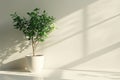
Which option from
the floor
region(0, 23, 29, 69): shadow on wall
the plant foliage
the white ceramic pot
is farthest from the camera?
region(0, 23, 29, 69): shadow on wall

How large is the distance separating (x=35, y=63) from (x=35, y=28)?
23.6 inches

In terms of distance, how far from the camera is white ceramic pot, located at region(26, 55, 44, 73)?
3849 mm

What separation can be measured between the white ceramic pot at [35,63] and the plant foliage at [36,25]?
0.21 m

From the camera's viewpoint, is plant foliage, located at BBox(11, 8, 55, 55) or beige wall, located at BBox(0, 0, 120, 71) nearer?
plant foliage, located at BBox(11, 8, 55, 55)

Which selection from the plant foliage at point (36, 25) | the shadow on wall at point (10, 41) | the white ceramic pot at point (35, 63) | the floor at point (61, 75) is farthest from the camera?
the shadow on wall at point (10, 41)

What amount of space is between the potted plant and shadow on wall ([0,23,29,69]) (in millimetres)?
265

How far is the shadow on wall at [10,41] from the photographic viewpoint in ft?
13.7

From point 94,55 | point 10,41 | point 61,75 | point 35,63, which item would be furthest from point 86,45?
point 10,41

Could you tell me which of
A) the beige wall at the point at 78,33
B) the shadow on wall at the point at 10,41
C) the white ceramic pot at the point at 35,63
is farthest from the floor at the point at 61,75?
the shadow on wall at the point at 10,41

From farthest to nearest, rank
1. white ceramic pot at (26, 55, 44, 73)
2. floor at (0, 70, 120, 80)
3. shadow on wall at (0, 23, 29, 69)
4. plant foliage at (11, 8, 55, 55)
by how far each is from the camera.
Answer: shadow on wall at (0, 23, 29, 69) < white ceramic pot at (26, 55, 44, 73) < plant foliage at (11, 8, 55, 55) < floor at (0, 70, 120, 80)

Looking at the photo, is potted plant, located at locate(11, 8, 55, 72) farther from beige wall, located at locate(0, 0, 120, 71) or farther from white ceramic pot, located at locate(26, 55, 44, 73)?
beige wall, located at locate(0, 0, 120, 71)

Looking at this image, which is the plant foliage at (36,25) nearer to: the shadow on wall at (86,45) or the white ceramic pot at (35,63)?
the white ceramic pot at (35,63)

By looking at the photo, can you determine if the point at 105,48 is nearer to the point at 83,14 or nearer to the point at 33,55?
the point at 83,14

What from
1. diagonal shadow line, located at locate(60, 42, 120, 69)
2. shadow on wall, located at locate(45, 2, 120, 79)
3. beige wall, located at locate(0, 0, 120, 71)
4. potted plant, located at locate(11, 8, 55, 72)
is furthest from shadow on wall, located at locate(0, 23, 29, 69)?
diagonal shadow line, located at locate(60, 42, 120, 69)
